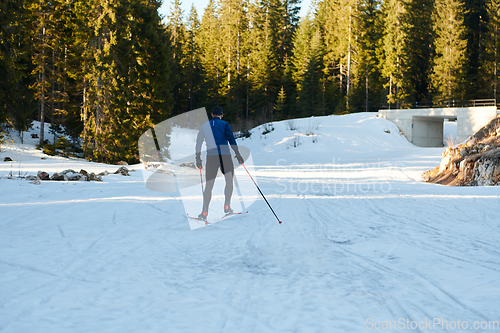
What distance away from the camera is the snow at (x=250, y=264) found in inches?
→ 107

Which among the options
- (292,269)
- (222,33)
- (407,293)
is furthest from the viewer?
(222,33)

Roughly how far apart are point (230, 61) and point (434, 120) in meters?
30.3

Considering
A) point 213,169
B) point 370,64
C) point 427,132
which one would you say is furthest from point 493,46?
point 213,169

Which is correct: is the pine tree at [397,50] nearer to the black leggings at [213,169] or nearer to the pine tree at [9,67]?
the pine tree at [9,67]

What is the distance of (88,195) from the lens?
8.37 metres

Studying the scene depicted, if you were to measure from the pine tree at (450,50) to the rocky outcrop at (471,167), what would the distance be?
30.8 m

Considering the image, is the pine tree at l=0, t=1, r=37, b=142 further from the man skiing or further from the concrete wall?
the concrete wall

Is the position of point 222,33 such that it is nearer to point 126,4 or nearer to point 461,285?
point 126,4

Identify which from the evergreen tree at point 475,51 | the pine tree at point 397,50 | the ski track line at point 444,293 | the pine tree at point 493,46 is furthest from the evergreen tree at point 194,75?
the ski track line at point 444,293

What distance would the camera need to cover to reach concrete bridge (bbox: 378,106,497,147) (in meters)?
25.8

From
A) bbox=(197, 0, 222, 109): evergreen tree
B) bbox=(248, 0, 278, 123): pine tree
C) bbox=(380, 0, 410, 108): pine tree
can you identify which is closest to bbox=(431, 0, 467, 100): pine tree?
bbox=(380, 0, 410, 108): pine tree

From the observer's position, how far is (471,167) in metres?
10.4

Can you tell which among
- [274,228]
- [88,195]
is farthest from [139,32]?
[274,228]

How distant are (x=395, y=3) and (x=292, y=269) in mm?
43449
